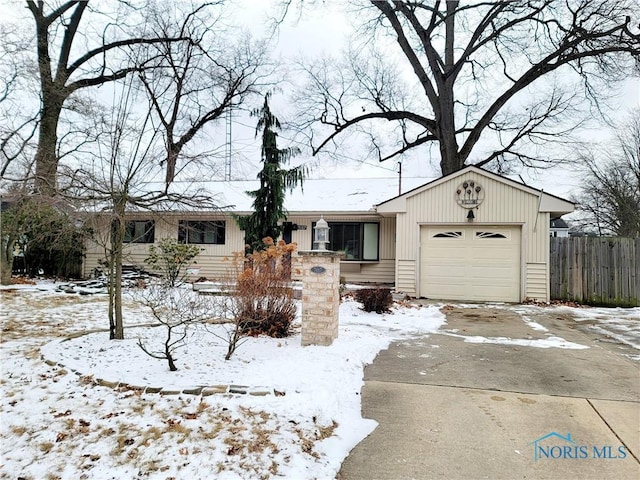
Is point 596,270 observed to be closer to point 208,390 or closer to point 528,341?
point 528,341

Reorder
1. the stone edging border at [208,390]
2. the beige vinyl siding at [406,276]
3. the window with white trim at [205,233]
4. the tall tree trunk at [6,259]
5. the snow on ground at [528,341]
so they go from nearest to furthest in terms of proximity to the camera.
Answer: the stone edging border at [208,390]
the snow on ground at [528,341]
the beige vinyl siding at [406,276]
the tall tree trunk at [6,259]
the window with white trim at [205,233]

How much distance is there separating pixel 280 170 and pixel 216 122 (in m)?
12.7

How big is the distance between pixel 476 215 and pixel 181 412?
31.7 ft

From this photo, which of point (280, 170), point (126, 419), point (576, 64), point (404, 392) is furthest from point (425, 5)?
point (126, 419)

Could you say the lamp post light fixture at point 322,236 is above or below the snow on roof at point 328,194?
below

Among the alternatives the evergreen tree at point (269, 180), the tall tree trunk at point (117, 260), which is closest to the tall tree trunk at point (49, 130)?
the evergreen tree at point (269, 180)

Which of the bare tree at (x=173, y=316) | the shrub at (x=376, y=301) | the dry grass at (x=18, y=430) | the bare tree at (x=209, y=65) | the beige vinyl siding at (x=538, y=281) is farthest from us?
the bare tree at (x=209, y=65)

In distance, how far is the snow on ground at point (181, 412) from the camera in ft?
8.62

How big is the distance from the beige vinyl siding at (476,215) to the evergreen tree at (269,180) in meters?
3.46

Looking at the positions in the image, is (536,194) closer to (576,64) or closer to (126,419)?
(576,64)

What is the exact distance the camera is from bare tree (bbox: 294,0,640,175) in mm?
14258

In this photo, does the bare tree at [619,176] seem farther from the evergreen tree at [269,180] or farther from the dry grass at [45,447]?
the dry grass at [45,447]

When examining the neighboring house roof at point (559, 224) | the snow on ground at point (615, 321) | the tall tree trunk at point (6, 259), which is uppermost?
the neighboring house roof at point (559, 224)

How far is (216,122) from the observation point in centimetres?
2136
